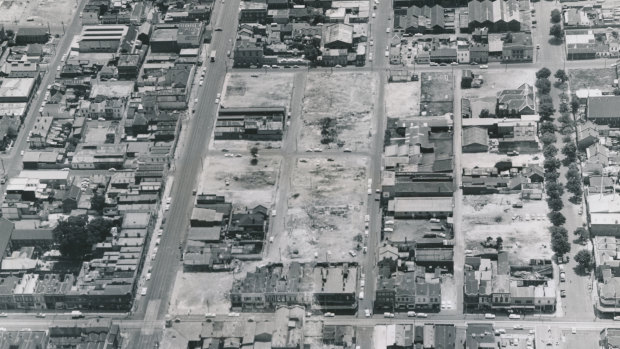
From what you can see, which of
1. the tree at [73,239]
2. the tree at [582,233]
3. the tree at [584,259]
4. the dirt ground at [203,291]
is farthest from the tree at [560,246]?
the tree at [73,239]

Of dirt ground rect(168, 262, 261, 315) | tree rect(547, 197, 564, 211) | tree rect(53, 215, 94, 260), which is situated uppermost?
tree rect(547, 197, 564, 211)

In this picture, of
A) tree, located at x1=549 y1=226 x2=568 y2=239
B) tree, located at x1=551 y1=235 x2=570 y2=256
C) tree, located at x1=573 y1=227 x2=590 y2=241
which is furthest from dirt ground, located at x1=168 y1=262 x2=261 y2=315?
tree, located at x1=573 y1=227 x2=590 y2=241

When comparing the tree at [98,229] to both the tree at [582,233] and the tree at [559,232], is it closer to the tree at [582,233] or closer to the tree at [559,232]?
the tree at [559,232]

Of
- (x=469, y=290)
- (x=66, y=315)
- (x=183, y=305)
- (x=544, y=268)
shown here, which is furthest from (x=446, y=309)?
(x=66, y=315)

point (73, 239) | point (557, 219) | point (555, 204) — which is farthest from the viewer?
point (555, 204)

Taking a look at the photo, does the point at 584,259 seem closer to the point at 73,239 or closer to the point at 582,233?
the point at 582,233

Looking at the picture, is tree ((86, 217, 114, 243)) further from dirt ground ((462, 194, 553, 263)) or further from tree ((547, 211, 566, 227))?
tree ((547, 211, 566, 227))

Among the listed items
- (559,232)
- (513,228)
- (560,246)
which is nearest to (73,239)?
(513,228)

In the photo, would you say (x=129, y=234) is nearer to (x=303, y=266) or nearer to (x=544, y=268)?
(x=303, y=266)

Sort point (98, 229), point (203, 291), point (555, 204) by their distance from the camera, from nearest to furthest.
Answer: point (203, 291) < point (98, 229) < point (555, 204)
